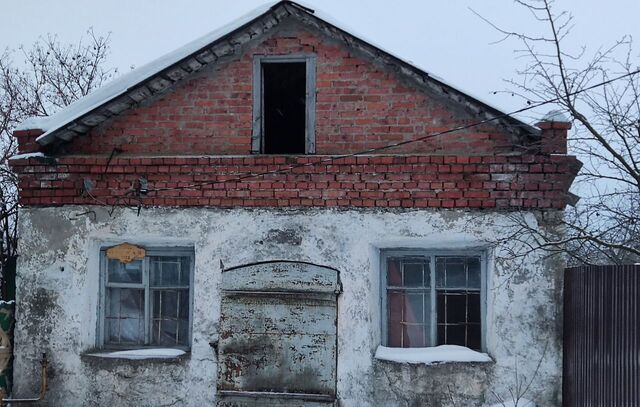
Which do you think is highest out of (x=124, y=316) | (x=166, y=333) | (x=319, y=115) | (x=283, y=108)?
(x=283, y=108)

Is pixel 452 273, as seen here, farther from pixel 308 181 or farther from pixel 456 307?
pixel 308 181

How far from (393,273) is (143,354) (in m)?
2.91

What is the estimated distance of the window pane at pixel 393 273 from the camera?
24.7 ft

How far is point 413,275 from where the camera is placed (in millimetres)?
7520

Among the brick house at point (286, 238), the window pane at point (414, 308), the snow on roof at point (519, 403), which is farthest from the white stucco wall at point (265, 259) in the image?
the window pane at point (414, 308)

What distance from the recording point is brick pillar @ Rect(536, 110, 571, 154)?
23.1 ft

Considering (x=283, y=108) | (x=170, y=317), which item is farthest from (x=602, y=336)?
(x=283, y=108)

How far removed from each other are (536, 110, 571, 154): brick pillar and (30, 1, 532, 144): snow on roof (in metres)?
0.54

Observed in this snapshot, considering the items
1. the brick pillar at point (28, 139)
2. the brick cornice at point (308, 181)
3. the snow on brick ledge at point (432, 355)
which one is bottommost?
the snow on brick ledge at point (432, 355)

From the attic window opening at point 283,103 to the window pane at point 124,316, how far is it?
2.22 meters

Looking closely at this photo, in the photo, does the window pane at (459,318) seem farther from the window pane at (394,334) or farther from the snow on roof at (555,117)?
the snow on roof at (555,117)

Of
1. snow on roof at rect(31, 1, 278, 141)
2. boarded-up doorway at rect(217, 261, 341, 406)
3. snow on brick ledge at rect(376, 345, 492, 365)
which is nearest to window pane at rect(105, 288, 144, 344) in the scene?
boarded-up doorway at rect(217, 261, 341, 406)

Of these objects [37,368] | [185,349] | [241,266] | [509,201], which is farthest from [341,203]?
[37,368]

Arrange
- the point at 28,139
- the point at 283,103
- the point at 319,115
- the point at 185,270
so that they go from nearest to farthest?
1. the point at 319,115
2. the point at 28,139
3. the point at 185,270
4. the point at 283,103
